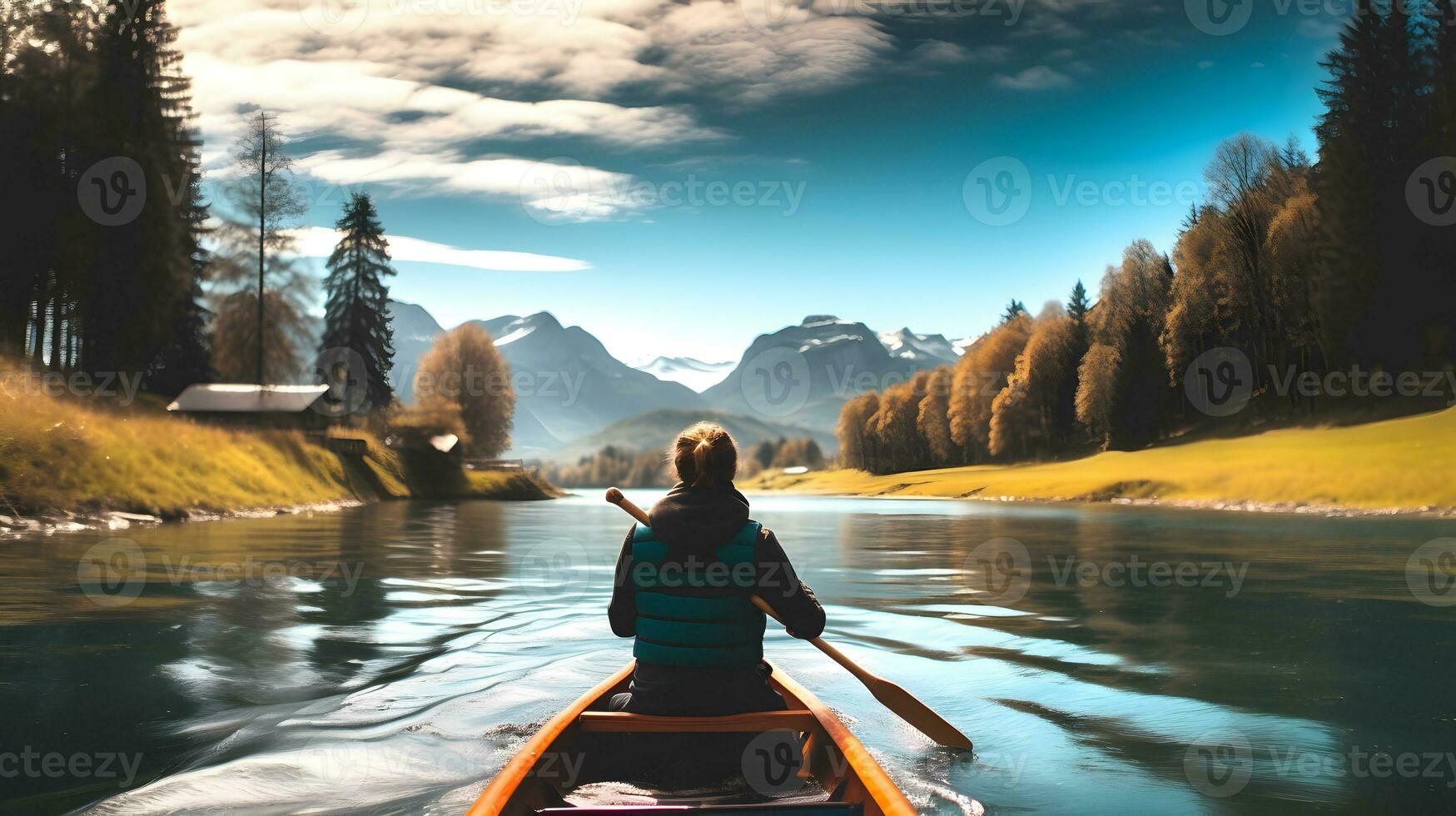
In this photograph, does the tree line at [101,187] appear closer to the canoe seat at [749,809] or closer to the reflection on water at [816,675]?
the reflection on water at [816,675]

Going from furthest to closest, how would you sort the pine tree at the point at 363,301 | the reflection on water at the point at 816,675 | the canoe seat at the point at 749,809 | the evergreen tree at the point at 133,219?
the pine tree at the point at 363,301 < the evergreen tree at the point at 133,219 < the reflection on water at the point at 816,675 < the canoe seat at the point at 749,809

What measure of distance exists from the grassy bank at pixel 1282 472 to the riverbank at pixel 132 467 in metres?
40.9

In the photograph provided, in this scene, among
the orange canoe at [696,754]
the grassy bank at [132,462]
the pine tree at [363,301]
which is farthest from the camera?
the pine tree at [363,301]

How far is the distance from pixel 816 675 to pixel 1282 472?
39614 millimetres

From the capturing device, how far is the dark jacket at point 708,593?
498 centimetres

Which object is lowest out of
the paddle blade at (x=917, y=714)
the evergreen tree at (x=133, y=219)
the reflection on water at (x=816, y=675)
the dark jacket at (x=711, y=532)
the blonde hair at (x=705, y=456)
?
the reflection on water at (x=816, y=675)

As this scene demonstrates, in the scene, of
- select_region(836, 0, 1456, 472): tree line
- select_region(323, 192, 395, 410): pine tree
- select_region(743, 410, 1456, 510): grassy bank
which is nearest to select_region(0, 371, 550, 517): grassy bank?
select_region(323, 192, 395, 410): pine tree

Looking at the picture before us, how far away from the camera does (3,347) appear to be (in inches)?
1297

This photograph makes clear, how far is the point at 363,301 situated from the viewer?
67938 millimetres

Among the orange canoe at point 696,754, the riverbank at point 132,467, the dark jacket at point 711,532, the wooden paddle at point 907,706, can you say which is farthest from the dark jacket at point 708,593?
the riverbank at point 132,467

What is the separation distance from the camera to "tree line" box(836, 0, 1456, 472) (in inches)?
1935

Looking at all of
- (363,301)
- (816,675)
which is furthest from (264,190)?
(816,675)

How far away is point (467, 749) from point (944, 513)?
3991cm

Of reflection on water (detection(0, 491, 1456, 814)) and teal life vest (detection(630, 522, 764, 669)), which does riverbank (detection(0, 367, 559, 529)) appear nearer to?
reflection on water (detection(0, 491, 1456, 814))
